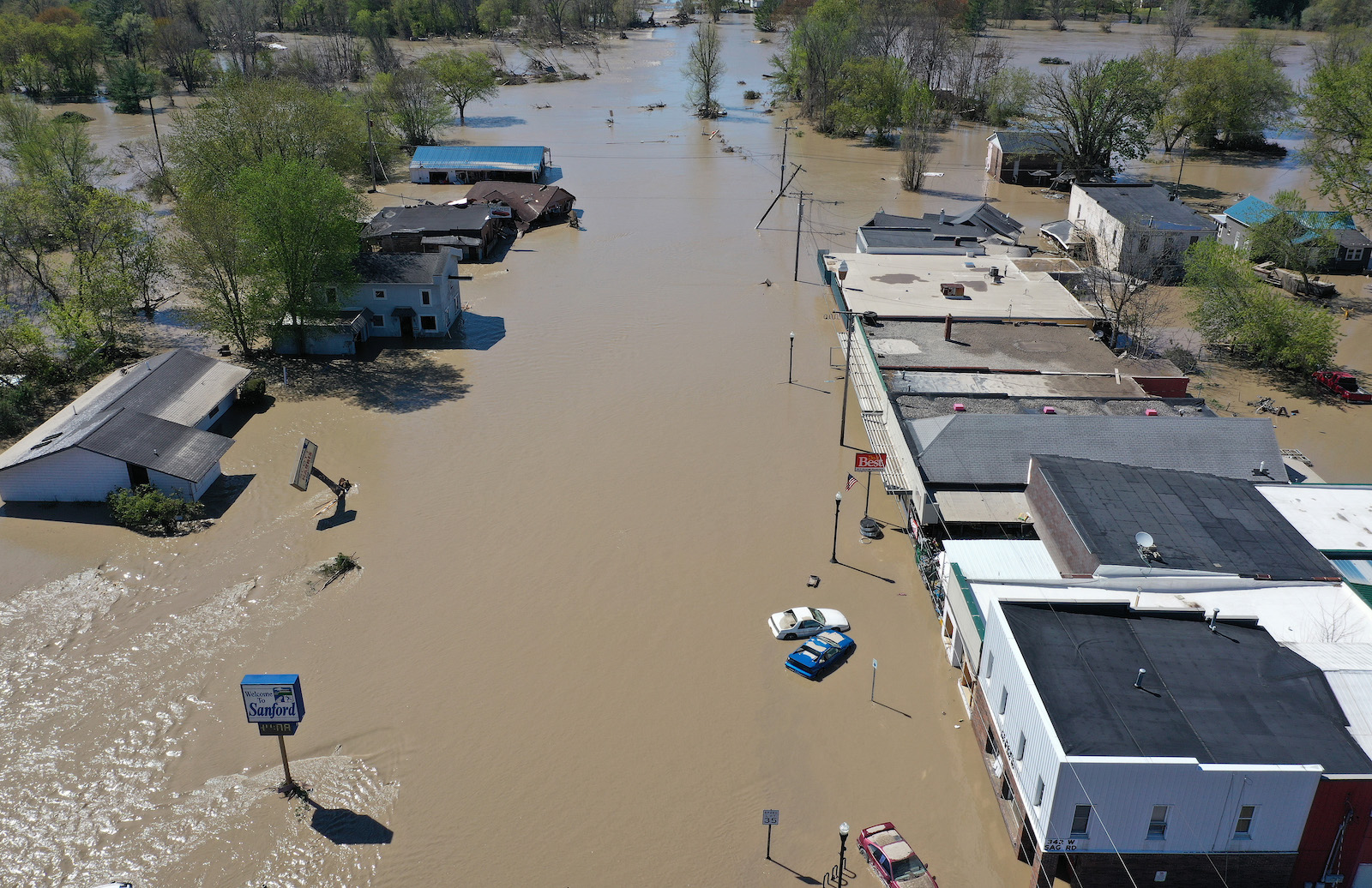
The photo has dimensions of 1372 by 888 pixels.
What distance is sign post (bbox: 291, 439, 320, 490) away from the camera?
3225 cm

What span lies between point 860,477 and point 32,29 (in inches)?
4770

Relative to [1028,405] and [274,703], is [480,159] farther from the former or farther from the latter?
[274,703]

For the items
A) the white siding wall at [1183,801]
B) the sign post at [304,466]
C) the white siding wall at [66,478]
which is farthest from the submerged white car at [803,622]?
the white siding wall at [66,478]

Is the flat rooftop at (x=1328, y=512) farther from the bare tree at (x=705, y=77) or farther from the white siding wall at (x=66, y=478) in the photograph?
the bare tree at (x=705, y=77)

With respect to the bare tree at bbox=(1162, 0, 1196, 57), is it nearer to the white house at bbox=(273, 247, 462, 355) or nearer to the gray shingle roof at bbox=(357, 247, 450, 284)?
the gray shingle roof at bbox=(357, 247, 450, 284)

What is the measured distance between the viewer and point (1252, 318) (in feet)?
137

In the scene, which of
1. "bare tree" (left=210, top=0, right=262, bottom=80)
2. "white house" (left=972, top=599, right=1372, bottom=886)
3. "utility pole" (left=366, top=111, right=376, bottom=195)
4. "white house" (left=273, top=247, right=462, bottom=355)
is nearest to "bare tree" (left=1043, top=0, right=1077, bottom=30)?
"bare tree" (left=210, top=0, right=262, bottom=80)

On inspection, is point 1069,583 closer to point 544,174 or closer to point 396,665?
point 396,665

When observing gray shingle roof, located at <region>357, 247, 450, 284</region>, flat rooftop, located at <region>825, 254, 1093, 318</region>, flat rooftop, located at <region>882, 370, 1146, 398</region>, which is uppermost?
gray shingle roof, located at <region>357, 247, 450, 284</region>

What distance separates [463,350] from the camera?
4538cm

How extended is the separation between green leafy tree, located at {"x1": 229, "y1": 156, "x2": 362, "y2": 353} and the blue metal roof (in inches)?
1276

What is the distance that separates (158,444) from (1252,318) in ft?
141

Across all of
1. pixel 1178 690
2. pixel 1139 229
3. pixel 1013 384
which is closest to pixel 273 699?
pixel 1178 690

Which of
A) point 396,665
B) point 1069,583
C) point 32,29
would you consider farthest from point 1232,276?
point 32,29
